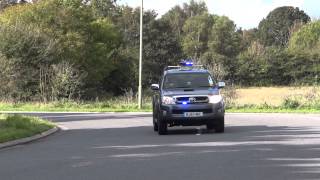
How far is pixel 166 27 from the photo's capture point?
8700cm

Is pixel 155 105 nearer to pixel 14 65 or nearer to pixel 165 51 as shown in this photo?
pixel 14 65

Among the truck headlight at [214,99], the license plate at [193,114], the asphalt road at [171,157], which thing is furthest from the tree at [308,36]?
the asphalt road at [171,157]

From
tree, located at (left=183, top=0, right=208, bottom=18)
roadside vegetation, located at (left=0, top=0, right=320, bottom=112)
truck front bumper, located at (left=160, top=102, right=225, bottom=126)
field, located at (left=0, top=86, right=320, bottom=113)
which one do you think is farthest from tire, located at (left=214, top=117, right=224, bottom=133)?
tree, located at (left=183, top=0, right=208, bottom=18)

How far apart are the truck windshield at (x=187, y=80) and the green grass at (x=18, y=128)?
430cm

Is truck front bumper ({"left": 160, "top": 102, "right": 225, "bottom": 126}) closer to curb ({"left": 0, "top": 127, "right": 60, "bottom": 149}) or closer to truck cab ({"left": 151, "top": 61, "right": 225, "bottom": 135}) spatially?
truck cab ({"left": 151, "top": 61, "right": 225, "bottom": 135})

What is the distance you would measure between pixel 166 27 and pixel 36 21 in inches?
1215

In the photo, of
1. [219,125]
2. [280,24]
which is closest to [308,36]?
[280,24]

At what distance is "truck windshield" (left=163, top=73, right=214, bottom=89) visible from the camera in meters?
19.4

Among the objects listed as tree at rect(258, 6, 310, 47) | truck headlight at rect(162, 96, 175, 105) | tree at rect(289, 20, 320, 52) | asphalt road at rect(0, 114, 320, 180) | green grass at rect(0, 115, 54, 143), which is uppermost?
tree at rect(258, 6, 310, 47)

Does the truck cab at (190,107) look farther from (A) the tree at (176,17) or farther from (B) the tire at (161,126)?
(A) the tree at (176,17)

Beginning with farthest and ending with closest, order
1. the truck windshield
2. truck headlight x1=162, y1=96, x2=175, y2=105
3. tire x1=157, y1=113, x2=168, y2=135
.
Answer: the truck windshield < tire x1=157, y1=113, x2=168, y2=135 < truck headlight x1=162, y1=96, x2=175, y2=105

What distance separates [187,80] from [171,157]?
7.21m

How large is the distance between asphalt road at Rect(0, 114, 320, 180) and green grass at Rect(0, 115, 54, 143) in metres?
0.72

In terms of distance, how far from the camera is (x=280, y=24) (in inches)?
5079
